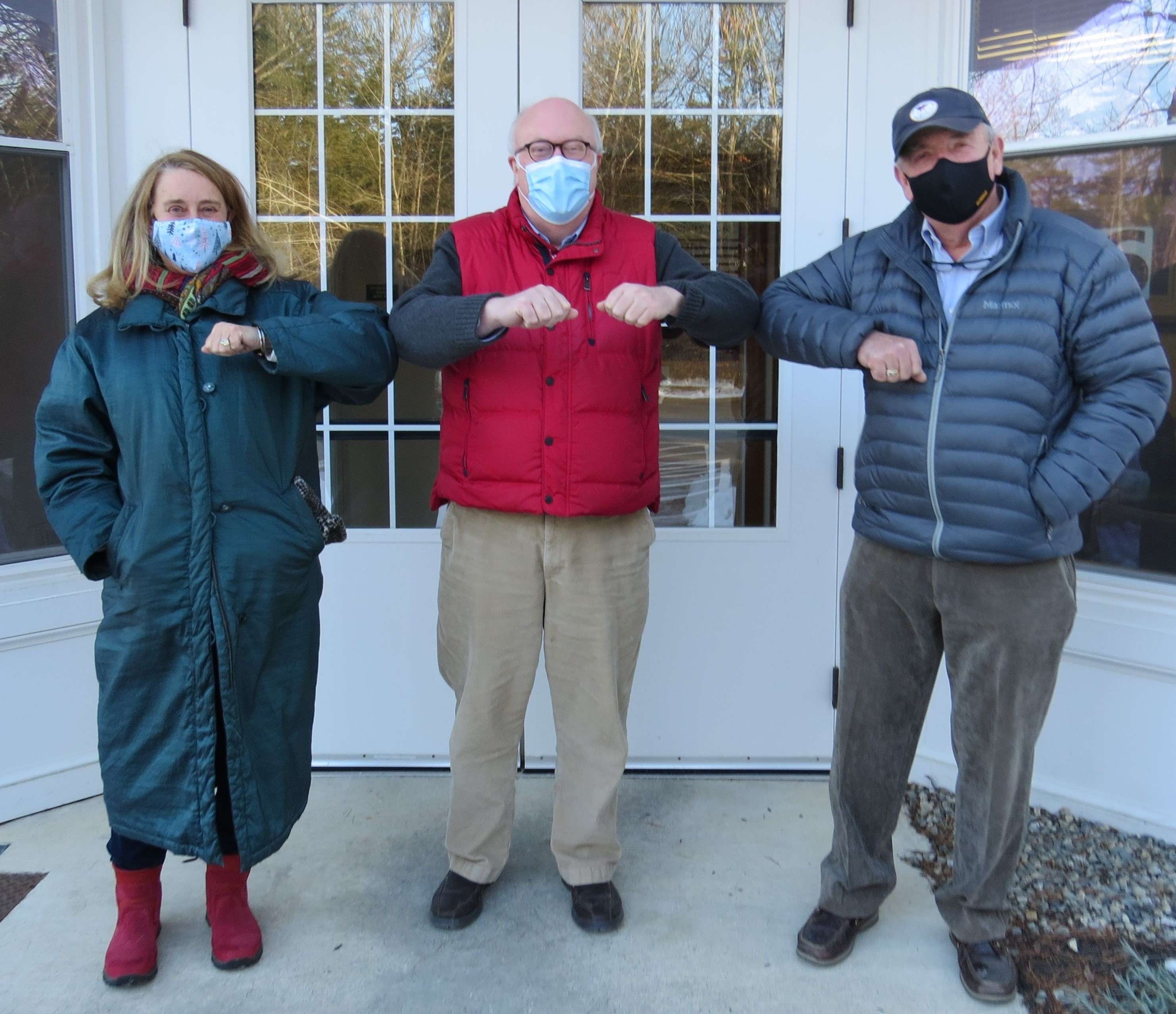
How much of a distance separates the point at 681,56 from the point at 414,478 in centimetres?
153

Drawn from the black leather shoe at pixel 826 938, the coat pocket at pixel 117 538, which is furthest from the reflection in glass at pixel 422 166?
the black leather shoe at pixel 826 938

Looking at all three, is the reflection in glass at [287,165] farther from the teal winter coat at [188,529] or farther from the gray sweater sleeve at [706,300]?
the gray sweater sleeve at [706,300]

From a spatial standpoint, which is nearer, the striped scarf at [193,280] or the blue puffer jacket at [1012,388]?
the blue puffer jacket at [1012,388]

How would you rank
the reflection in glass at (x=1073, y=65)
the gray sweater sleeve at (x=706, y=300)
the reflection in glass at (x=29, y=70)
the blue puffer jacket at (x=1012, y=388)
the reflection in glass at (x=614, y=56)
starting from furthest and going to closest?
the reflection in glass at (x=614, y=56)
the reflection in glass at (x=29, y=70)
the reflection in glass at (x=1073, y=65)
the gray sweater sleeve at (x=706, y=300)
the blue puffer jacket at (x=1012, y=388)

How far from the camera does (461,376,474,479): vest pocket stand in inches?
97.3

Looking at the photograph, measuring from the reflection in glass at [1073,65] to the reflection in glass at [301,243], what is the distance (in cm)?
204

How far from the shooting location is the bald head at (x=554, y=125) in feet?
7.75

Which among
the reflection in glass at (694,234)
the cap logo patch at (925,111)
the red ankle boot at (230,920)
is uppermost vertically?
the cap logo patch at (925,111)

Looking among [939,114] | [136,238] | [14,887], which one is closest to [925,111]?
[939,114]

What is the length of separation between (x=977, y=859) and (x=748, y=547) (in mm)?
1305

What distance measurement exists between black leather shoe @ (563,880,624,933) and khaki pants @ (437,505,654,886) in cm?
3

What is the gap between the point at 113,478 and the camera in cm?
232

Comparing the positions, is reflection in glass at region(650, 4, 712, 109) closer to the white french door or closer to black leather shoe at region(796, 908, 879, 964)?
the white french door

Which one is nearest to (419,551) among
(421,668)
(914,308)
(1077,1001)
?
(421,668)
